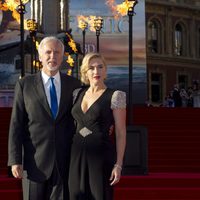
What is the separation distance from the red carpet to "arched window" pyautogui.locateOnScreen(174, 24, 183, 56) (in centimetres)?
2569

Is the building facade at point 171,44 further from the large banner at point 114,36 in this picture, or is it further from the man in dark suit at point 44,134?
the man in dark suit at point 44,134

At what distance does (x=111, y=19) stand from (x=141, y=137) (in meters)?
22.9

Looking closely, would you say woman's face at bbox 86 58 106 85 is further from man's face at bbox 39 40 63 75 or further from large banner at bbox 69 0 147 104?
large banner at bbox 69 0 147 104

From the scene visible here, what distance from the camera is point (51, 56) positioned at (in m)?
4.04

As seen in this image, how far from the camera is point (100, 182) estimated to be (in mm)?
3965

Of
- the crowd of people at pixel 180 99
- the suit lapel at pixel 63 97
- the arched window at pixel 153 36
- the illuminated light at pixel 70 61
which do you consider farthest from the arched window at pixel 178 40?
the suit lapel at pixel 63 97

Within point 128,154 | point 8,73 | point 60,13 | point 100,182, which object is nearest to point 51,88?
point 100,182

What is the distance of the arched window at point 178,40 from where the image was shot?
42.6 m

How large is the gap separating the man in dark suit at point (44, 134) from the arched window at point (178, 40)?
38.9 m

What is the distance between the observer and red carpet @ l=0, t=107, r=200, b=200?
25.0ft

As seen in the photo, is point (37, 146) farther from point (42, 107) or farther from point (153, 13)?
point (153, 13)

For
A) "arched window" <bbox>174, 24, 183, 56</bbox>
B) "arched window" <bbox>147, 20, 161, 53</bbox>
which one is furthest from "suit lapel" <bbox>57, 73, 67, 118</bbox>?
"arched window" <bbox>174, 24, 183, 56</bbox>

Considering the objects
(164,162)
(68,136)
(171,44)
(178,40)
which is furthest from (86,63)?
(178,40)

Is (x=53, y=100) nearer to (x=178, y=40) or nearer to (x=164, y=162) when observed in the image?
(x=164, y=162)
